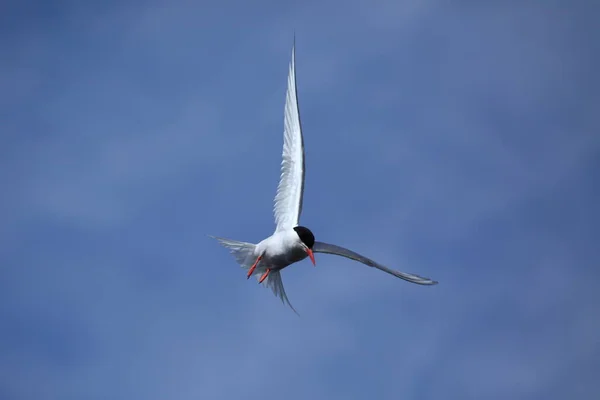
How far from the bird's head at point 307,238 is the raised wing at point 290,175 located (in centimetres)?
56

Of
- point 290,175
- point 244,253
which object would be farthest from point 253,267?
point 290,175

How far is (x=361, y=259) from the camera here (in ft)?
56.6

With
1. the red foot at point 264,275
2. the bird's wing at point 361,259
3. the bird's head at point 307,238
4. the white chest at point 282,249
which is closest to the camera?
the bird's head at point 307,238

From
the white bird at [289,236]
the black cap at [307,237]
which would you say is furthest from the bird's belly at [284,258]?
the black cap at [307,237]

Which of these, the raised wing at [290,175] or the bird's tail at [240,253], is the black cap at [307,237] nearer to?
the raised wing at [290,175]

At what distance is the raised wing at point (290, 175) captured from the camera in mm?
16719

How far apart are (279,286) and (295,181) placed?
2035 mm

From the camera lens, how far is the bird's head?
53.2 ft

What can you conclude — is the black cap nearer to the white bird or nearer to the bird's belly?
the white bird

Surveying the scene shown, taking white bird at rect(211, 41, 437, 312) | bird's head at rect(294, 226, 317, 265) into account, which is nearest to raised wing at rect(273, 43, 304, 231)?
white bird at rect(211, 41, 437, 312)

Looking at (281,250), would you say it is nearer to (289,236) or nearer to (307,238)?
(289,236)

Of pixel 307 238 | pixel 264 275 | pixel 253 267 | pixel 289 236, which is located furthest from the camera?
pixel 264 275

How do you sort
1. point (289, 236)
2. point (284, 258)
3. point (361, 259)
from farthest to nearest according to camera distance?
point (361, 259) < point (284, 258) < point (289, 236)

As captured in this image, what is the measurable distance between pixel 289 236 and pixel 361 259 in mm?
1445
